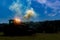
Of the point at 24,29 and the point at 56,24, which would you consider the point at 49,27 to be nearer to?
the point at 56,24

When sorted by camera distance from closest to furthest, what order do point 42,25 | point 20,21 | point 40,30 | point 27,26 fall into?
point 20,21 < point 27,26 < point 40,30 < point 42,25

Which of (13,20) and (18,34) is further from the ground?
(13,20)

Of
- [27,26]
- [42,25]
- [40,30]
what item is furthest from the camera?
[42,25]

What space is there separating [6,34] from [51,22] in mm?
9479

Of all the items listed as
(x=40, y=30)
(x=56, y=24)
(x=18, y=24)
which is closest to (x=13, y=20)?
(x=18, y=24)

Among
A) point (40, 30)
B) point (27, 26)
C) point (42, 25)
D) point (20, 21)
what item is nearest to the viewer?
point (20, 21)

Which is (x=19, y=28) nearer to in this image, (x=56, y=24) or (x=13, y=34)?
(x=13, y=34)

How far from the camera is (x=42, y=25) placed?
26016 mm

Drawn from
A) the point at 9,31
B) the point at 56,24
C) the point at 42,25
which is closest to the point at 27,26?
the point at 9,31

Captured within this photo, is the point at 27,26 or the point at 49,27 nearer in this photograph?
the point at 27,26

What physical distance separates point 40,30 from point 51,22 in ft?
10.6

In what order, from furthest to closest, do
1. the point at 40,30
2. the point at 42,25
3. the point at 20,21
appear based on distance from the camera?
1. the point at 42,25
2. the point at 40,30
3. the point at 20,21

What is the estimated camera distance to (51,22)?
86.6 feet

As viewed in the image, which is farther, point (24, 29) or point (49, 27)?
point (49, 27)
